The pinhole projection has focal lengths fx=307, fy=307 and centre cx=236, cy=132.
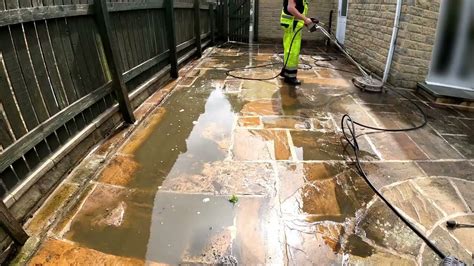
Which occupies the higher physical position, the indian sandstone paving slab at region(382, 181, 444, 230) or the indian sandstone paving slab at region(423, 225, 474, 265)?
the indian sandstone paving slab at region(382, 181, 444, 230)

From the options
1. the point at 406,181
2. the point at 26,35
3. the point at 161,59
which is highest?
the point at 26,35

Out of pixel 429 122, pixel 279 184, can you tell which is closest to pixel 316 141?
pixel 279 184

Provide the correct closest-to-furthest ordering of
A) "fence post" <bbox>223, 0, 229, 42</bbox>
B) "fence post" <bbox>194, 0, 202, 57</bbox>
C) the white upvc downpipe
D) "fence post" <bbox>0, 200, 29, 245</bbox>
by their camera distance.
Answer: "fence post" <bbox>0, 200, 29, 245</bbox>, the white upvc downpipe, "fence post" <bbox>194, 0, 202, 57</bbox>, "fence post" <bbox>223, 0, 229, 42</bbox>

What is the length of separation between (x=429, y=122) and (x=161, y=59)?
3.86 meters

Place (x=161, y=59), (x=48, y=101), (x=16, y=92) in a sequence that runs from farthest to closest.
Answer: (x=161, y=59) → (x=48, y=101) → (x=16, y=92)

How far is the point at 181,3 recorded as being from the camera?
5809 millimetres

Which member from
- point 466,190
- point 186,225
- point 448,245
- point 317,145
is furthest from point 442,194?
point 186,225

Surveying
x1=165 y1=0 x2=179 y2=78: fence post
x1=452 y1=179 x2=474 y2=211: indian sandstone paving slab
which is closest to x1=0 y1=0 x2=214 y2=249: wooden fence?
x1=165 y1=0 x2=179 y2=78: fence post

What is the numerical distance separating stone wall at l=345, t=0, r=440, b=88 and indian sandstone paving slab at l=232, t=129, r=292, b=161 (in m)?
2.71

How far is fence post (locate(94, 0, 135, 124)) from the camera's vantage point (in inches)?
119

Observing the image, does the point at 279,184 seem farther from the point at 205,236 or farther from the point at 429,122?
the point at 429,122

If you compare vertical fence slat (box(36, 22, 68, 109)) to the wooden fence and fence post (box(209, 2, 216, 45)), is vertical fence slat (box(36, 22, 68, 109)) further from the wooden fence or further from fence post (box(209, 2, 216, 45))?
fence post (box(209, 2, 216, 45))

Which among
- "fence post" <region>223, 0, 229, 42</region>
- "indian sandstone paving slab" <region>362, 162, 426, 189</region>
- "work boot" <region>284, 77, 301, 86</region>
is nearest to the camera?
"indian sandstone paving slab" <region>362, 162, 426, 189</region>

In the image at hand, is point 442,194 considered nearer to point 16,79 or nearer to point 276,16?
point 16,79
